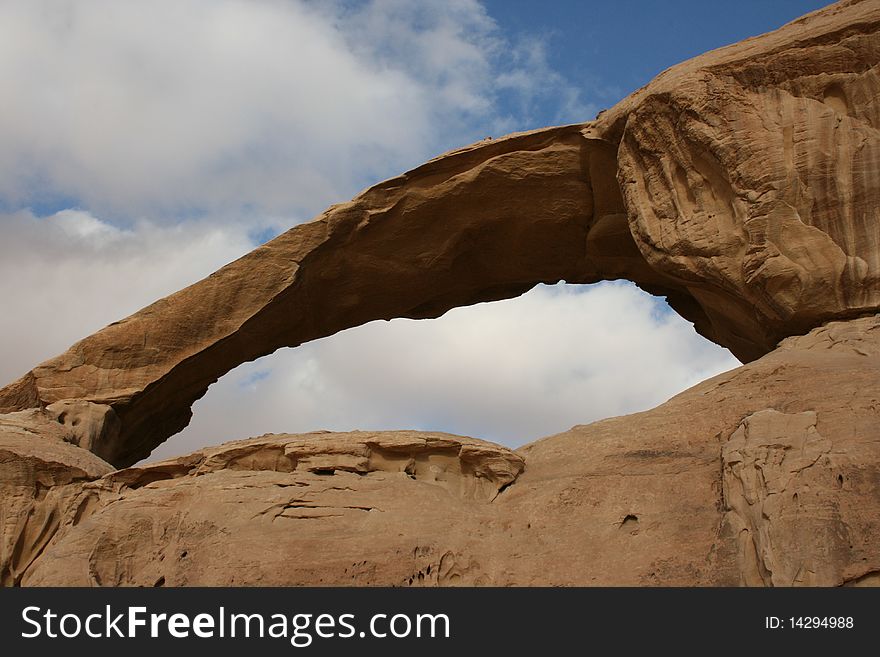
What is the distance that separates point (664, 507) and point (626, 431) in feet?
4.43

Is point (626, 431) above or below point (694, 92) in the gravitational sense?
below

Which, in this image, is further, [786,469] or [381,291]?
[381,291]

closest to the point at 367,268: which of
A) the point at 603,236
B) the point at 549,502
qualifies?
the point at 603,236

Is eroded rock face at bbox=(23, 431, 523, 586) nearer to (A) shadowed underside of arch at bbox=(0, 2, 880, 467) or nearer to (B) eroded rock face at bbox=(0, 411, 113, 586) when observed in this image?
(B) eroded rock face at bbox=(0, 411, 113, 586)

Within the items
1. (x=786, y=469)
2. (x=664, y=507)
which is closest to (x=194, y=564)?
(x=664, y=507)

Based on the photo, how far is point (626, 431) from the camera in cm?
1082

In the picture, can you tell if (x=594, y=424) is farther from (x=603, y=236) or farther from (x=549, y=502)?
(x=603, y=236)

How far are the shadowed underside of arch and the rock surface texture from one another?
31mm

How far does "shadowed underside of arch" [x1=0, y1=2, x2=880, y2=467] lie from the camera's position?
11.2 m

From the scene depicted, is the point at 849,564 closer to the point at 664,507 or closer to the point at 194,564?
the point at 664,507

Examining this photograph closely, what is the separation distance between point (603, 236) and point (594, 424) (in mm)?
3943
